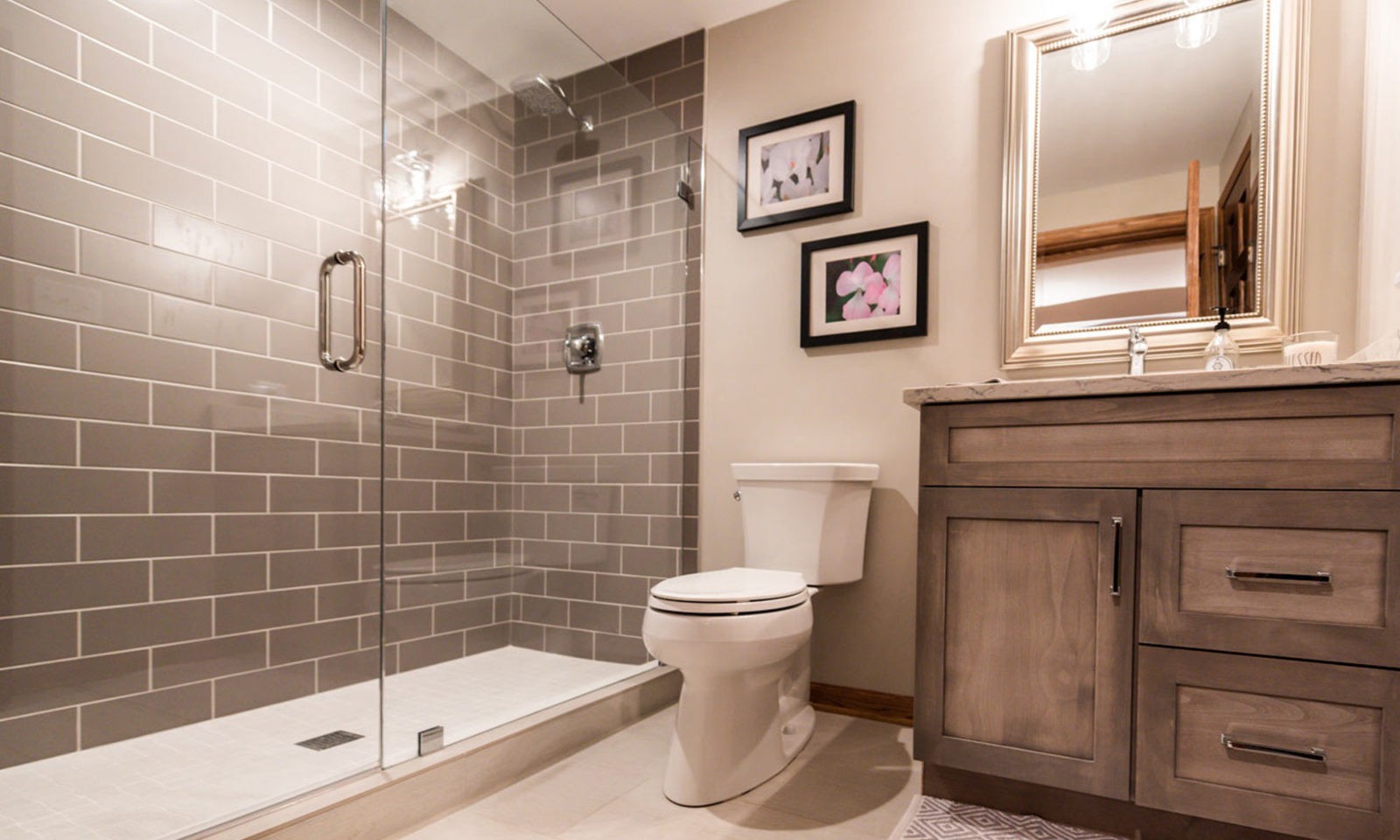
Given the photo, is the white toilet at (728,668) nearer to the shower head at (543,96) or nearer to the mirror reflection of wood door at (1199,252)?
the mirror reflection of wood door at (1199,252)

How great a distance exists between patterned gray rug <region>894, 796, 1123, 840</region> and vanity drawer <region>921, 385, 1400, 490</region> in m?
0.71

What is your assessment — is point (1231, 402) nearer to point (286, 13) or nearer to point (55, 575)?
point (55, 575)

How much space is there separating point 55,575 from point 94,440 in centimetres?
33

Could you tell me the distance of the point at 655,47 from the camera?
9.20 ft

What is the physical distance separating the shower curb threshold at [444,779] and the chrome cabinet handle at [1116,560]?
1354 mm

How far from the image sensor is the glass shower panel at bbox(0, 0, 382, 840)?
64.5 inches

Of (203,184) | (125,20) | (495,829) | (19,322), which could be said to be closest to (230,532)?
(19,322)

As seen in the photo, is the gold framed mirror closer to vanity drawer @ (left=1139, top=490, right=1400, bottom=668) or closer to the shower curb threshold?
vanity drawer @ (left=1139, top=490, right=1400, bottom=668)

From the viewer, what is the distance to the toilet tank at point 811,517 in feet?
6.83

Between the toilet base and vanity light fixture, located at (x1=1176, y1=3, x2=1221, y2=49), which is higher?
vanity light fixture, located at (x1=1176, y1=3, x2=1221, y2=49)

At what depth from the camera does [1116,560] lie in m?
1.34

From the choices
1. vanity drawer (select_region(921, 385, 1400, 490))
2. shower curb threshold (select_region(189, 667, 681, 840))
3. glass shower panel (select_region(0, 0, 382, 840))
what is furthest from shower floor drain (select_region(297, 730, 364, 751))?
vanity drawer (select_region(921, 385, 1400, 490))

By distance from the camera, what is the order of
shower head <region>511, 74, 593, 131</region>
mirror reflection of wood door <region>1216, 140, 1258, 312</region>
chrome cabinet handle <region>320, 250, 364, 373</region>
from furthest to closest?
shower head <region>511, 74, 593, 131</region> → chrome cabinet handle <region>320, 250, 364, 373</region> → mirror reflection of wood door <region>1216, 140, 1258, 312</region>

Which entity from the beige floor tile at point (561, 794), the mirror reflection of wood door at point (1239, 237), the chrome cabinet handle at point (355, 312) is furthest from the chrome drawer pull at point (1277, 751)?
the chrome cabinet handle at point (355, 312)
